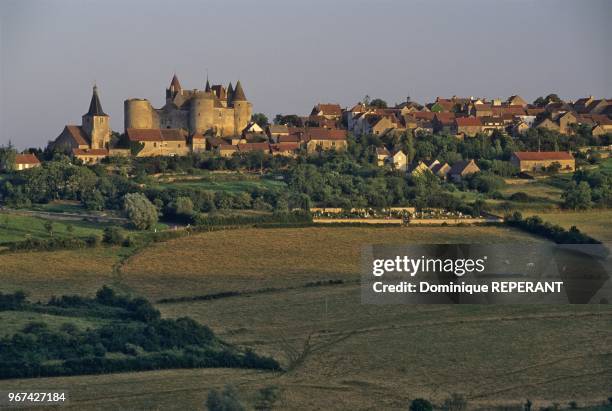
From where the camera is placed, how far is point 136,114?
69.8 m

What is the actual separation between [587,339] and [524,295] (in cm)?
537

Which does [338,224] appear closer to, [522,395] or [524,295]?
[524,295]

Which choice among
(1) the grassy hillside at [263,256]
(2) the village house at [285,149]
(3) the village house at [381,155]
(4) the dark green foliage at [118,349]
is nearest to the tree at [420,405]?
(4) the dark green foliage at [118,349]

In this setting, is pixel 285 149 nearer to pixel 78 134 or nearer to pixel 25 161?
pixel 78 134

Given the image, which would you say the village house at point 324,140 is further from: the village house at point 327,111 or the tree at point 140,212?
the tree at point 140,212

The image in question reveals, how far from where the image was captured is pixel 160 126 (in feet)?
234

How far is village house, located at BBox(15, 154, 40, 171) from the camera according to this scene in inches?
2391

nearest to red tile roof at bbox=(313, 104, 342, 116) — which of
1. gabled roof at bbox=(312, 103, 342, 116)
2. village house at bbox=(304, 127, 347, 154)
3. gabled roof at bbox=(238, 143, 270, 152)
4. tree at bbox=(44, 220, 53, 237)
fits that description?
gabled roof at bbox=(312, 103, 342, 116)

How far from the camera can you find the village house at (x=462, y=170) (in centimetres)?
6280

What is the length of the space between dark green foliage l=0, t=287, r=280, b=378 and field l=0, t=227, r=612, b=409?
1.50 ft

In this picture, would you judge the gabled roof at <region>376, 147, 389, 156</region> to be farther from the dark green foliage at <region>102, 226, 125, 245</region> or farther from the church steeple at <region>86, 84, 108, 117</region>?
the dark green foliage at <region>102, 226, 125, 245</region>

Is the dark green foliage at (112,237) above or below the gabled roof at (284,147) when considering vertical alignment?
below

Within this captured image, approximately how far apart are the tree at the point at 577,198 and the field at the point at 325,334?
9352 millimetres

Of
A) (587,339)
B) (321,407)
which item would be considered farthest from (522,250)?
(321,407)
